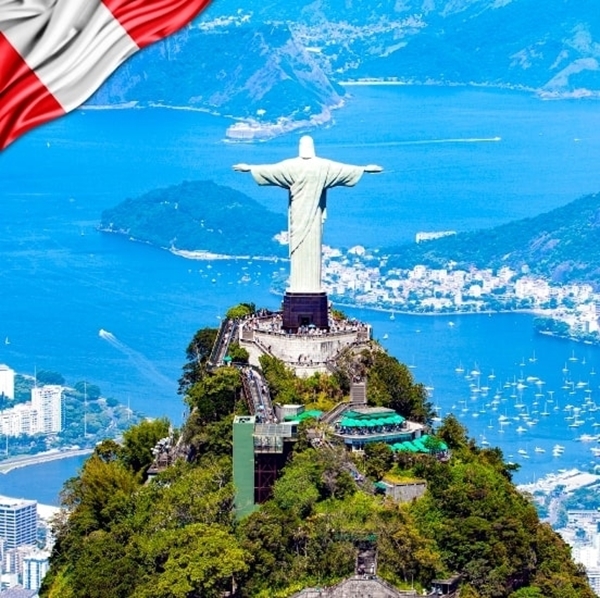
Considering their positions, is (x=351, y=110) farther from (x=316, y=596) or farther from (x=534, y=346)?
(x=316, y=596)

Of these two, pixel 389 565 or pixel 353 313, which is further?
pixel 353 313

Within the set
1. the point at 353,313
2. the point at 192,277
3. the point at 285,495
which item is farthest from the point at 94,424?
the point at 285,495

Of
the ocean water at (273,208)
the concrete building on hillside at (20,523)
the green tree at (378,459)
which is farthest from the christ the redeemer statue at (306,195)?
the ocean water at (273,208)

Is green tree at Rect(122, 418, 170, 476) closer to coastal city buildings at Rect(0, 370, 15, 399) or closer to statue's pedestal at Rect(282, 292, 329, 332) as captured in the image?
statue's pedestal at Rect(282, 292, 329, 332)

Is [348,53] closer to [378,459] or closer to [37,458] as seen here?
[37,458]

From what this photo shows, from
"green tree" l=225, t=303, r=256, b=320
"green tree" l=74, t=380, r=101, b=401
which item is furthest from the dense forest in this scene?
"green tree" l=74, t=380, r=101, b=401

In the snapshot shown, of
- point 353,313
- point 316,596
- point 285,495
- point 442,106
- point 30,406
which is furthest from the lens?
point 442,106
